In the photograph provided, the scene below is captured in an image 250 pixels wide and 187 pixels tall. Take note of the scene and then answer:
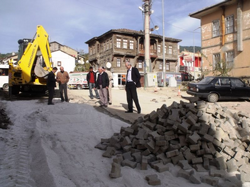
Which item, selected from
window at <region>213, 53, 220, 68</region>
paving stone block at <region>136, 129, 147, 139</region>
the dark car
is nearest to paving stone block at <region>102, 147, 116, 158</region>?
paving stone block at <region>136, 129, 147, 139</region>

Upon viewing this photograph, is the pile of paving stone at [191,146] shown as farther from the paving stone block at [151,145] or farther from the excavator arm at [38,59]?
the excavator arm at [38,59]

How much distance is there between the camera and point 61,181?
3230mm

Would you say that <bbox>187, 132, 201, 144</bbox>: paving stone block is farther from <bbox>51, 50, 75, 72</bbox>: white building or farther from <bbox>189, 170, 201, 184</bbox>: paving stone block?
<bbox>51, 50, 75, 72</bbox>: white building

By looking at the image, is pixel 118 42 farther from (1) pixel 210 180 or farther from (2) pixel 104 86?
(1) pixel 210 180

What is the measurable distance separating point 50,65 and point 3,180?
10032 millimetres

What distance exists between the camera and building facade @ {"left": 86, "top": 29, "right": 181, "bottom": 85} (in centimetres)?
3794

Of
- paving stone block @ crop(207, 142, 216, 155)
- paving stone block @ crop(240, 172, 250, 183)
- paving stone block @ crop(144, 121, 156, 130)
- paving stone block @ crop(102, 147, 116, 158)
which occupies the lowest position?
paving stone block @ crop(240, 172, 250, 183)

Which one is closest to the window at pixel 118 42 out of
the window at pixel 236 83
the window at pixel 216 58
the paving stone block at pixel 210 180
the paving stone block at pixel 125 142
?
the window at pixel 216 58

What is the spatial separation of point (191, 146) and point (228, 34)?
19717 millimetres

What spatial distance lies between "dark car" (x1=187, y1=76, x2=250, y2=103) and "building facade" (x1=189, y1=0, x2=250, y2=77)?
6627 millimetres

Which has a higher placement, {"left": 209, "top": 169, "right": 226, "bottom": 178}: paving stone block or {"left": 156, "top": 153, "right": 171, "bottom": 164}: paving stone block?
{"left": 156, "top": 153, "right": 171, "bottom": 164}: paving stone block

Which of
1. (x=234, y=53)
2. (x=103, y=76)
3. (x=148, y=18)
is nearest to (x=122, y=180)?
(x=103, y=76)

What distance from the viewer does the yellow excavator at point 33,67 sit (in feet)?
38.7

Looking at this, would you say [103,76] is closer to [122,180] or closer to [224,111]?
[224,111]
